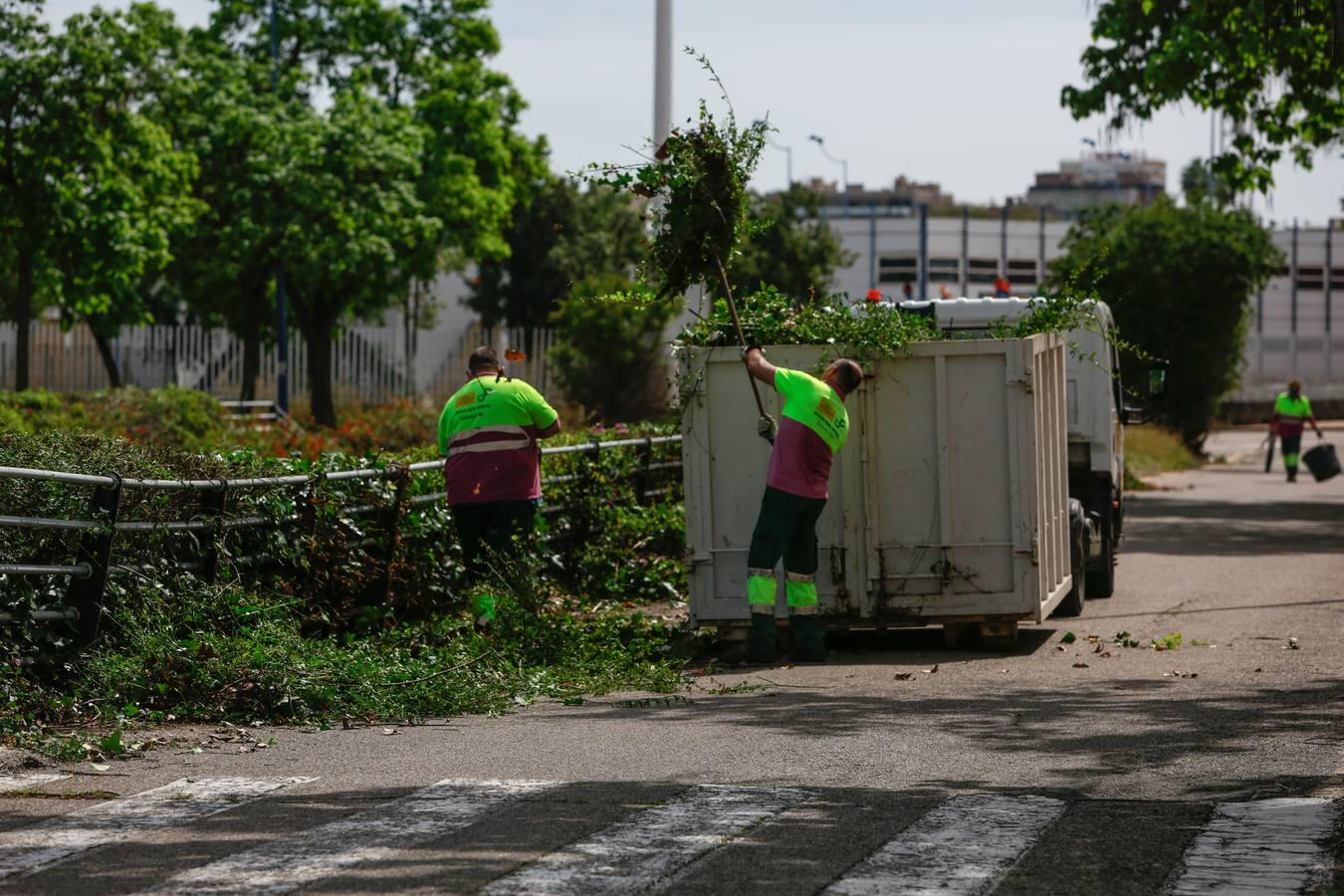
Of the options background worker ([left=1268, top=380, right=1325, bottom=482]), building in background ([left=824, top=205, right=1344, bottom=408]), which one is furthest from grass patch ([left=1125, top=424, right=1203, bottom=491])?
building in background ([left=824, top=205, right=1344, bottom=408])

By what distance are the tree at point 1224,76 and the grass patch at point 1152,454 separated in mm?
8825

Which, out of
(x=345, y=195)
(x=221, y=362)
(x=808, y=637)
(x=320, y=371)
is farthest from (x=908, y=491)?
(x=221, y=362)

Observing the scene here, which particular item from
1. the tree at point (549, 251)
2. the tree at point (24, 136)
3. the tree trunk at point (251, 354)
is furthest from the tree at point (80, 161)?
the tree at point (549, 251)

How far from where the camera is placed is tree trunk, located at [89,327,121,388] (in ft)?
132

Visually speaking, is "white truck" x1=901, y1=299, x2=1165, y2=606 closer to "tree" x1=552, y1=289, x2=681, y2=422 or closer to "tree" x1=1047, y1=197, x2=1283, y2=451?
"tree" x1=552, y1=289, x2=681, y2=422

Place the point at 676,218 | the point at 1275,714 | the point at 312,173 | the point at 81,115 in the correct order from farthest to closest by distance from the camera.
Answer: the point at 312,173, the point at 81,115, the point at 676,218, the point at 1275,714

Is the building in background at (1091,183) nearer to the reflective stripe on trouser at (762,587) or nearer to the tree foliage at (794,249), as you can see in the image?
the tree foliage at (794,249)

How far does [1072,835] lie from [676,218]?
239 inches

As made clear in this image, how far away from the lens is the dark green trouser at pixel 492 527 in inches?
485

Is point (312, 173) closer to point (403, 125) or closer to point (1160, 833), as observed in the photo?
point (403, 125)

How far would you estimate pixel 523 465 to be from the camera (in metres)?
12.4

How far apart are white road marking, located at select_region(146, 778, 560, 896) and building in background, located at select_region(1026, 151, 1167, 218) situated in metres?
115

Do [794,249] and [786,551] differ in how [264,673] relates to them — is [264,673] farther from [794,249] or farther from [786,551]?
[794,249]

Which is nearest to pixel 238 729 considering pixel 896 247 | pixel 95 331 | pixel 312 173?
pixel 312 173
